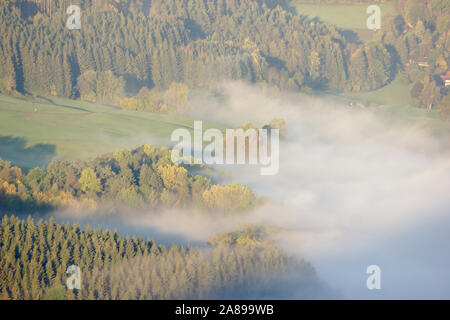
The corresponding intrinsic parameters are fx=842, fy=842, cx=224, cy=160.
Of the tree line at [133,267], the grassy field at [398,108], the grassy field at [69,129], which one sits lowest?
the tree line at [133,267]

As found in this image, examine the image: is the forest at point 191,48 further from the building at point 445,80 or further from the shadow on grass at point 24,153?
the shadow on grass at point 24,153

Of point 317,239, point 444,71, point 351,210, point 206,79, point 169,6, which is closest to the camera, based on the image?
point 317,239

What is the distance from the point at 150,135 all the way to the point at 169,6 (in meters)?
79.7

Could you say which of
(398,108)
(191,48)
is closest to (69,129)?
(191,48)

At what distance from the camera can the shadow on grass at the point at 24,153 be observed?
92.4 m

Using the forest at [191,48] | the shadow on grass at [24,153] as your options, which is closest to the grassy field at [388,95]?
the forest at [191,48]

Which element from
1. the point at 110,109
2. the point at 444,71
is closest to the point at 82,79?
the point at 110,109

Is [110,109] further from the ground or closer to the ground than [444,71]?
closer to the ground

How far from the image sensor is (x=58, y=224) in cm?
6831

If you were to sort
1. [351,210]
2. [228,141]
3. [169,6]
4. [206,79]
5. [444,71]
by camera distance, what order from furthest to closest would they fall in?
[169,6] → [444,71] → [206,79] → [228,141] → [351,210]

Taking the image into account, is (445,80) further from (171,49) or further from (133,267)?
(133,267)

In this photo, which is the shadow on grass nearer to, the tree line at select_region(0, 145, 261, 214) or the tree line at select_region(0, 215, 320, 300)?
the tree line at select_region(0, 145, 261, 214)
